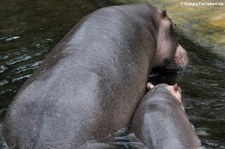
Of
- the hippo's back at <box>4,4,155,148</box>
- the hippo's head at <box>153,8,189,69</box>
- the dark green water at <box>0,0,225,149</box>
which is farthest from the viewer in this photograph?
the hippo's head at <box>153,8,189,69</box>

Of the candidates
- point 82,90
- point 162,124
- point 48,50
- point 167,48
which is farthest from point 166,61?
point 82,90

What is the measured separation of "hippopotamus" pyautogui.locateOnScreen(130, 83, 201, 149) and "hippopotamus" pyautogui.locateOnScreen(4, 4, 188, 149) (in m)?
0.16

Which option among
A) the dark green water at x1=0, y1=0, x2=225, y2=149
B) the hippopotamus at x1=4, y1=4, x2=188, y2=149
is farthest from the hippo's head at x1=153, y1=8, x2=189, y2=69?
the hippopotamus at x1=4, y1=4, x2=188, y2=149

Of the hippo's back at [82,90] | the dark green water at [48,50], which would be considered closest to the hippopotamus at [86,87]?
the hippo's back at [82,90]

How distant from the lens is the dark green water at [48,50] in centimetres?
550

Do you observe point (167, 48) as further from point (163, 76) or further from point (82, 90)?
point (82, 90)

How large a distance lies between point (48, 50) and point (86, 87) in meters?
2.70

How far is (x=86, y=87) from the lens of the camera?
454 cm

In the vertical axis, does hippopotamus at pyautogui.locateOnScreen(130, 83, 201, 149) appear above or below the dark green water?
above

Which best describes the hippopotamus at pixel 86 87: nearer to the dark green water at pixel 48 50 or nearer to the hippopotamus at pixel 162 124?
the hippopotamus at pixel 162 124

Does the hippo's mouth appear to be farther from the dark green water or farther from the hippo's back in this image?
the hippo's back

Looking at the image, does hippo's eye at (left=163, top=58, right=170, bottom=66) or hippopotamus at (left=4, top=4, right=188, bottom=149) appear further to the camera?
hippo's eye at (left=163, top=58, right=170, bottom=66)

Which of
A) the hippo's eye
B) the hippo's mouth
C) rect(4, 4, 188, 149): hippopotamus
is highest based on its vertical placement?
rect(4, 4, 188, 149): hippopotamus

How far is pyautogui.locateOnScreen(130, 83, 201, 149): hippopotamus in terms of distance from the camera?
169 inches
